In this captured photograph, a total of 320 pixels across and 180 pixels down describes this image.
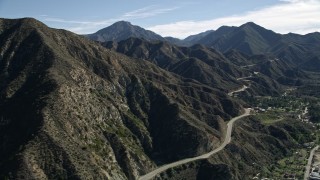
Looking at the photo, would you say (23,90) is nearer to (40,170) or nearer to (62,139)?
(62,139)

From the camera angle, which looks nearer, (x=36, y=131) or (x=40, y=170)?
(x=40, y=170)

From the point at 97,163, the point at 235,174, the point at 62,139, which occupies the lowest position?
the point at 235,174

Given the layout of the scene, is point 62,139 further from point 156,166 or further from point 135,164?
point 156,166

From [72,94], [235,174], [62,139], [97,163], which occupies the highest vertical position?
[72,94]

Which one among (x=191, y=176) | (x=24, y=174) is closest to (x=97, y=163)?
(x=24, y=174)

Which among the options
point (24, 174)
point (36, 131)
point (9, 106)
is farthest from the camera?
point (9, 106)

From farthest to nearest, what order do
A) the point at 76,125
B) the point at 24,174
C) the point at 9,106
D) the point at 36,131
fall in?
the point at 9,106
the point at 76,125
the point at 36,131
the point at 24,174

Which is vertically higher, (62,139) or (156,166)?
(62,139)

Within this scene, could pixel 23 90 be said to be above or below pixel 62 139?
above

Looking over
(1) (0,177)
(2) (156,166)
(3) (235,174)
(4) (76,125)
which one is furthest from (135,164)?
(1) (0,177)
